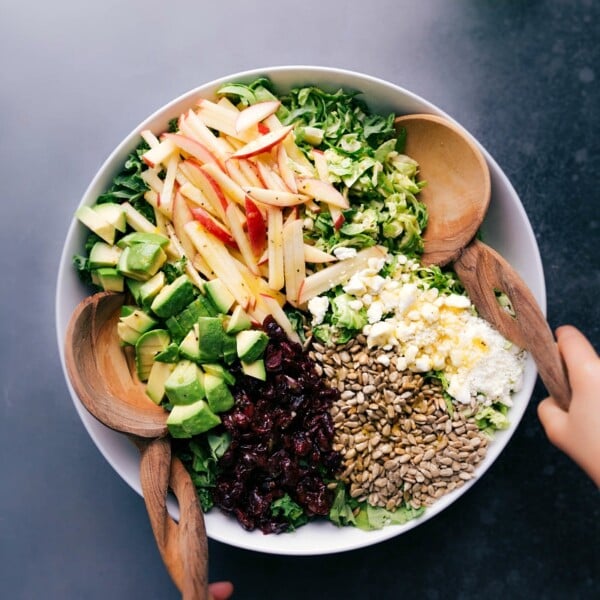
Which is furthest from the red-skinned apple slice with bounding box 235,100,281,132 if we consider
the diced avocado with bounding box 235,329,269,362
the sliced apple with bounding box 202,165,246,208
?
the diced avocado with bounding box 235,329,269,362

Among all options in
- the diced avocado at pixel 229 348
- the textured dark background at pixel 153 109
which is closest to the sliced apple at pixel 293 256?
the diced avocado at pixel 229 348

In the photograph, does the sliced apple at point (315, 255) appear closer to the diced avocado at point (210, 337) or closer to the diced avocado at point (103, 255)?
the diced avocado at point (210, 337)

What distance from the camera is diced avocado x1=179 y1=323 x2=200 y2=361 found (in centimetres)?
206

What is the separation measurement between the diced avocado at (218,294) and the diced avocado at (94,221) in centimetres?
35

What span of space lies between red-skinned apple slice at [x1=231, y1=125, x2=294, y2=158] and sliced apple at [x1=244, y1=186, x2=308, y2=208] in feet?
0.35

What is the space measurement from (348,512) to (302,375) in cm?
47

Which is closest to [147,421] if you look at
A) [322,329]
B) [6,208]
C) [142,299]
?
[142,299]

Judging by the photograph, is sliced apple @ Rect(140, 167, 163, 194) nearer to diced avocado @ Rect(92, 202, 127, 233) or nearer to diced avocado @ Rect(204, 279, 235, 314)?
diced avocado @ Rect(92, 202, 127, 233)

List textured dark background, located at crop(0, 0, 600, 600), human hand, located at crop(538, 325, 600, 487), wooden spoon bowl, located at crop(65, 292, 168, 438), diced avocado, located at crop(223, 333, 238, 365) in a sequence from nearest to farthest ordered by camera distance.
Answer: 1. human hand, located at crop(538, 325, 600, 487)
2. wooden spoon bowl, located at crop(65, 292, 168, 438)
3. diced avocado, located at crop(223, 333, 238, 365)
4. textured dark background, located at crop(0, 0, 600, 600)

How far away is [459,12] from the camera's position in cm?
250

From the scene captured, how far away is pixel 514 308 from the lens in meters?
2.04

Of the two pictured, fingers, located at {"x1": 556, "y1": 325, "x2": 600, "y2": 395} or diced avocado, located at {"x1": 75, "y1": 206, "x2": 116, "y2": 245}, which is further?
diced avocado, located at {"x1": 75, "y1": 206, "x2": 116, "y2": 245}

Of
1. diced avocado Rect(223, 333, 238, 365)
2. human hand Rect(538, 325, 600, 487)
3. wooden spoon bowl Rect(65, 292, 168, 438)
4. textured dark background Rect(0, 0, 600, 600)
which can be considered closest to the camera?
human hand Rect(538, 325, 600, 487)

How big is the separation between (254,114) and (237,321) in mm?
638
